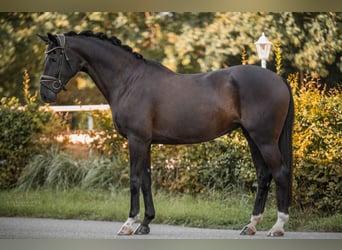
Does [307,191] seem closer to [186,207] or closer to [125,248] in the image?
[186,207]

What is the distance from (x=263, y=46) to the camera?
18.9 ft

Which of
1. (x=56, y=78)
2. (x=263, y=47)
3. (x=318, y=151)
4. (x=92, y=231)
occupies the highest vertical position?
(x=263, y=47)

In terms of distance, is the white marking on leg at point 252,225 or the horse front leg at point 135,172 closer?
the horse front leg at point 135,172

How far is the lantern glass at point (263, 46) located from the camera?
570 cm

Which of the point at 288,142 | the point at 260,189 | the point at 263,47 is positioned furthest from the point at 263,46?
the point at 260,189

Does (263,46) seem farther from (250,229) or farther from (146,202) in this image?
(146,202)

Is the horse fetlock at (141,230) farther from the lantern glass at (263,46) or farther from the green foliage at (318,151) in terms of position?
the lantern glass at (263,46)

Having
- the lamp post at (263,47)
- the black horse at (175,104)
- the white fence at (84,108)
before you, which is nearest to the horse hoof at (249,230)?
the black horse at (175,104)

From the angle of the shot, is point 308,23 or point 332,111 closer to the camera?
point 332,111

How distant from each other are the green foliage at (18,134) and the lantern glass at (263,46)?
7.95ft

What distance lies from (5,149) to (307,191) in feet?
10.5

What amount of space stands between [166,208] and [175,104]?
1.34m

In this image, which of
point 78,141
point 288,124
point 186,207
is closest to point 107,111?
point 78,141

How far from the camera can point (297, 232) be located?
199 inches
